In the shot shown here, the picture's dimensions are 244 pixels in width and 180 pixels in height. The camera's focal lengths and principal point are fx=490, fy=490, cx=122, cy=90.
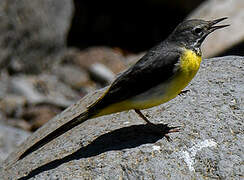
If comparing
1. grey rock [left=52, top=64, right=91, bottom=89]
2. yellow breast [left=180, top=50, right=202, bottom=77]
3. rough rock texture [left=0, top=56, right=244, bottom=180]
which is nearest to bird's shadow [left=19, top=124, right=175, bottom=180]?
rough rock texture [left=0, top=56, right=244, bottom=180]

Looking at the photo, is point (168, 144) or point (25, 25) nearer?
point (168, 144)

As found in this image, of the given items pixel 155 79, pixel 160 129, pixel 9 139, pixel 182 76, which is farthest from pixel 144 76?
pixel 9 139

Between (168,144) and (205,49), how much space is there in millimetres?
6076

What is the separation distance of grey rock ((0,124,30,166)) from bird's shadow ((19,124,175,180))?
3.32 meters

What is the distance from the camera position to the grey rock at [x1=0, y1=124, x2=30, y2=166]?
349 inches

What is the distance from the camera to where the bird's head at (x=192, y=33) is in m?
5.98

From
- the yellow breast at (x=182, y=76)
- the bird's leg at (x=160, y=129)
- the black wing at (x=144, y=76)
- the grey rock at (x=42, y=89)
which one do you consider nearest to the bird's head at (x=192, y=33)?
the black wing at (x=144, y=76)

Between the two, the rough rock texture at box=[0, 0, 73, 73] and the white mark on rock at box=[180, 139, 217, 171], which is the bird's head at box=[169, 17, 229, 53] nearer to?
the white mark on rock at box=[180, 139, 217, 171]

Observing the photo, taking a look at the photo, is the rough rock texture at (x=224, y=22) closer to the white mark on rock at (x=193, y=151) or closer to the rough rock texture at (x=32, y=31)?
the rough rock texture at (x=32, y=31)

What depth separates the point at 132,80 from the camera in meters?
5.80

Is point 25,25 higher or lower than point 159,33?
higher

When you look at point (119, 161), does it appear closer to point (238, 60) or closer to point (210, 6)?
point (238, 60)

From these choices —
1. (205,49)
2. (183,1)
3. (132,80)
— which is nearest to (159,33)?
(183,1)

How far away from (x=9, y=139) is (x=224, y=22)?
5668 millimetres
